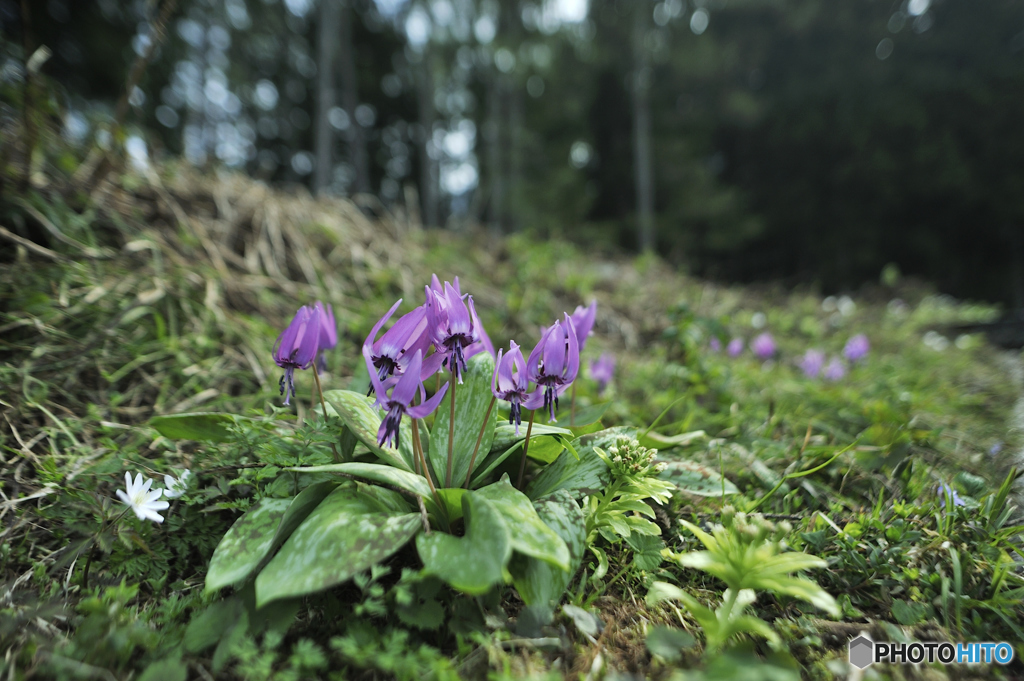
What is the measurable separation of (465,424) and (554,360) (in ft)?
1.37

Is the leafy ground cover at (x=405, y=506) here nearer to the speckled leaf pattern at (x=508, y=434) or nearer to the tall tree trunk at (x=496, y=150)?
the speckled leaf pattern at (x=508, y=434)

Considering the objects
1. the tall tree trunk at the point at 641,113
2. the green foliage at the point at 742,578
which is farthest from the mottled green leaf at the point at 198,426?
the tall tree trunk at the point at 641,113

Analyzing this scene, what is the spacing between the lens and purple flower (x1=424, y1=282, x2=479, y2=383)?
1092mm

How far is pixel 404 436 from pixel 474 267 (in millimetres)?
3696

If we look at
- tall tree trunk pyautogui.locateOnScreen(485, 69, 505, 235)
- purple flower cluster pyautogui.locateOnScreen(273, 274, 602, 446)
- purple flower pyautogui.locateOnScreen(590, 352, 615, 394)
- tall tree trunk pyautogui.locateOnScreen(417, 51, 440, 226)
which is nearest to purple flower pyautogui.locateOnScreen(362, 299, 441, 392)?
purple flower cluster pyautogui.locateOnScreen(273, 274, 602, 446)

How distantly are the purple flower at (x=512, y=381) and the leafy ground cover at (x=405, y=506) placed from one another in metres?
0.26

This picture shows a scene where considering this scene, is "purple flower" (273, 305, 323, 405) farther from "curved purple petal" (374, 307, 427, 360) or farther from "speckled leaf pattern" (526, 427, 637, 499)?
"speckled leaf pattern" (526, 427, 637, 499)

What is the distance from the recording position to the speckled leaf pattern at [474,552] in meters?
0.89

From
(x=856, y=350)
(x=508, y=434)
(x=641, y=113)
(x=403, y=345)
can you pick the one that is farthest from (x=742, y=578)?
(x=641, y=113)

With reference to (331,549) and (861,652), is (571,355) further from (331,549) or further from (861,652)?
(861,652)

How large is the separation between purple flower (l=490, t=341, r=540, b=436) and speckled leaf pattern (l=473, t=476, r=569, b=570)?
22 centimetres

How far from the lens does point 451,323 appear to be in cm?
110

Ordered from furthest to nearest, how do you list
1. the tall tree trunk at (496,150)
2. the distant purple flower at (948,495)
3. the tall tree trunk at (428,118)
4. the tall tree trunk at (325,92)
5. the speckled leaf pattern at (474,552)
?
the tall tree trunk at (428,118) < the tall tree trunk at (496,150) < the tall tree trunk at (325,92) < the distant purple flower at (948,495) < the speckled leaf pattern at (474,552)

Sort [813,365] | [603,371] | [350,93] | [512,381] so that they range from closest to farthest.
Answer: [512,381] < [603,371] < [813,365] < [350,93]
